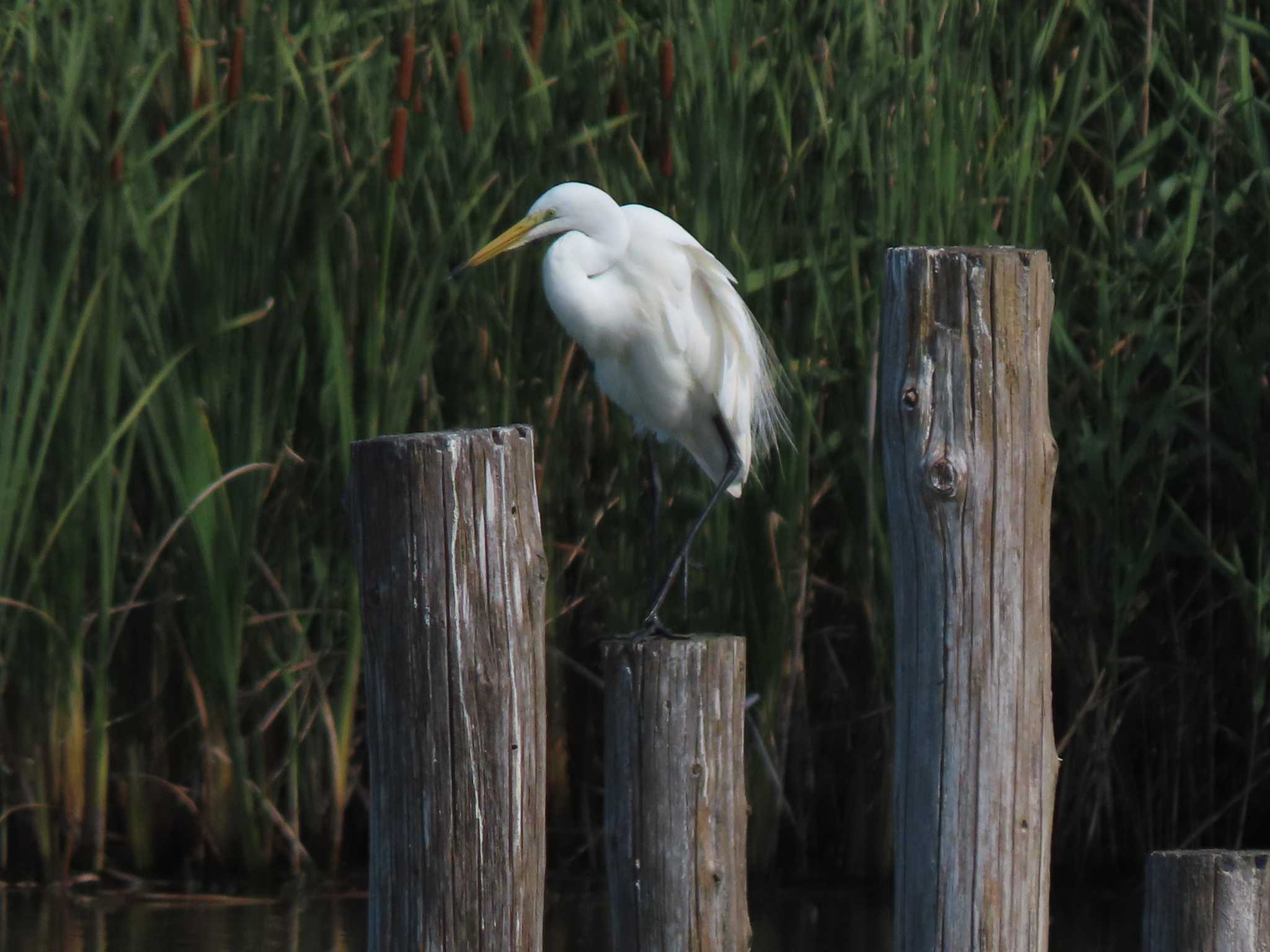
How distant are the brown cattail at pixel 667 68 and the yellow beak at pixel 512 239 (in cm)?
51

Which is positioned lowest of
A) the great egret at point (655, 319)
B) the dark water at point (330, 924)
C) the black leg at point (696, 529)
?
the dark water at point (330, 924)

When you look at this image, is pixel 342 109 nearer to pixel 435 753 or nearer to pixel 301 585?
pixel 301 585

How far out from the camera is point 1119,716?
11.3 feet

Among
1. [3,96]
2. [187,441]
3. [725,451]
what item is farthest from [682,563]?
[3,96]

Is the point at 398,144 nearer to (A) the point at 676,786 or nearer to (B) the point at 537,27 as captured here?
(B) the point at 537,27

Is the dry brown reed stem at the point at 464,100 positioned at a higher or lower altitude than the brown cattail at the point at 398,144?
higher

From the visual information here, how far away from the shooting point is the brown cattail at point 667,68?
3141 millimetres

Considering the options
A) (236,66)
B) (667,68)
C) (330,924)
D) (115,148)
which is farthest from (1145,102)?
(330,924)

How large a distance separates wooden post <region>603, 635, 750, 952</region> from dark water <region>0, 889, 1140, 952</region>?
1.18 m

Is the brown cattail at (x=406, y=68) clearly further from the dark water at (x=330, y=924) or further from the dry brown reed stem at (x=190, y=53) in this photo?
the dark water at (x=330, y=924)

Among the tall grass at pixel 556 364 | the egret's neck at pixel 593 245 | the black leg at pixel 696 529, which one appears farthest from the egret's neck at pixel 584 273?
the tall grass at pixel 556 364

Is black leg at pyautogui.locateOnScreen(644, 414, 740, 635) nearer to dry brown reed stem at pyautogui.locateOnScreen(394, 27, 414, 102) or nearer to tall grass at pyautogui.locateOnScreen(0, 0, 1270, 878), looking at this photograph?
tall grass at pyautogui.locateOnScreen(0, 0, 1270, 878)

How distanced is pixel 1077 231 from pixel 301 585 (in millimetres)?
→ 1665

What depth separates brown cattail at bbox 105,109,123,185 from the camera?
3.06 meters
